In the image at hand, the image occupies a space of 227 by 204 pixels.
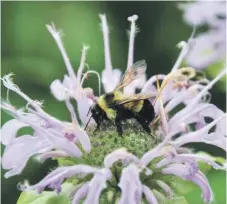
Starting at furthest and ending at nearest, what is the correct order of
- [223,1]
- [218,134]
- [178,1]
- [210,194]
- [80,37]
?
[178,1]
[80,37]
[223,1]
[218,134]
[210,194]

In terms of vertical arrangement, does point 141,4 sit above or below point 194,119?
above

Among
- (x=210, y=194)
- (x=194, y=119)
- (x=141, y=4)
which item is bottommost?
(x=210, y=194)

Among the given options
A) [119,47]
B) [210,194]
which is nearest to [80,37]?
[119,47]

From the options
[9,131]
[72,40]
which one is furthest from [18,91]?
[72,40]

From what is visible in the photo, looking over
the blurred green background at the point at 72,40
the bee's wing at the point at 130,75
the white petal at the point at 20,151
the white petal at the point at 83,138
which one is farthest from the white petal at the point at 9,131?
the blurred green background at the point at 72,40

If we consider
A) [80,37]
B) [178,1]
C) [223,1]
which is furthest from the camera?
[178,1]

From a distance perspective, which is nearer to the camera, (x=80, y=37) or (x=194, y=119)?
(x=194, y=119)

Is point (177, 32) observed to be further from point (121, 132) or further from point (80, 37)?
point (121, 132)
